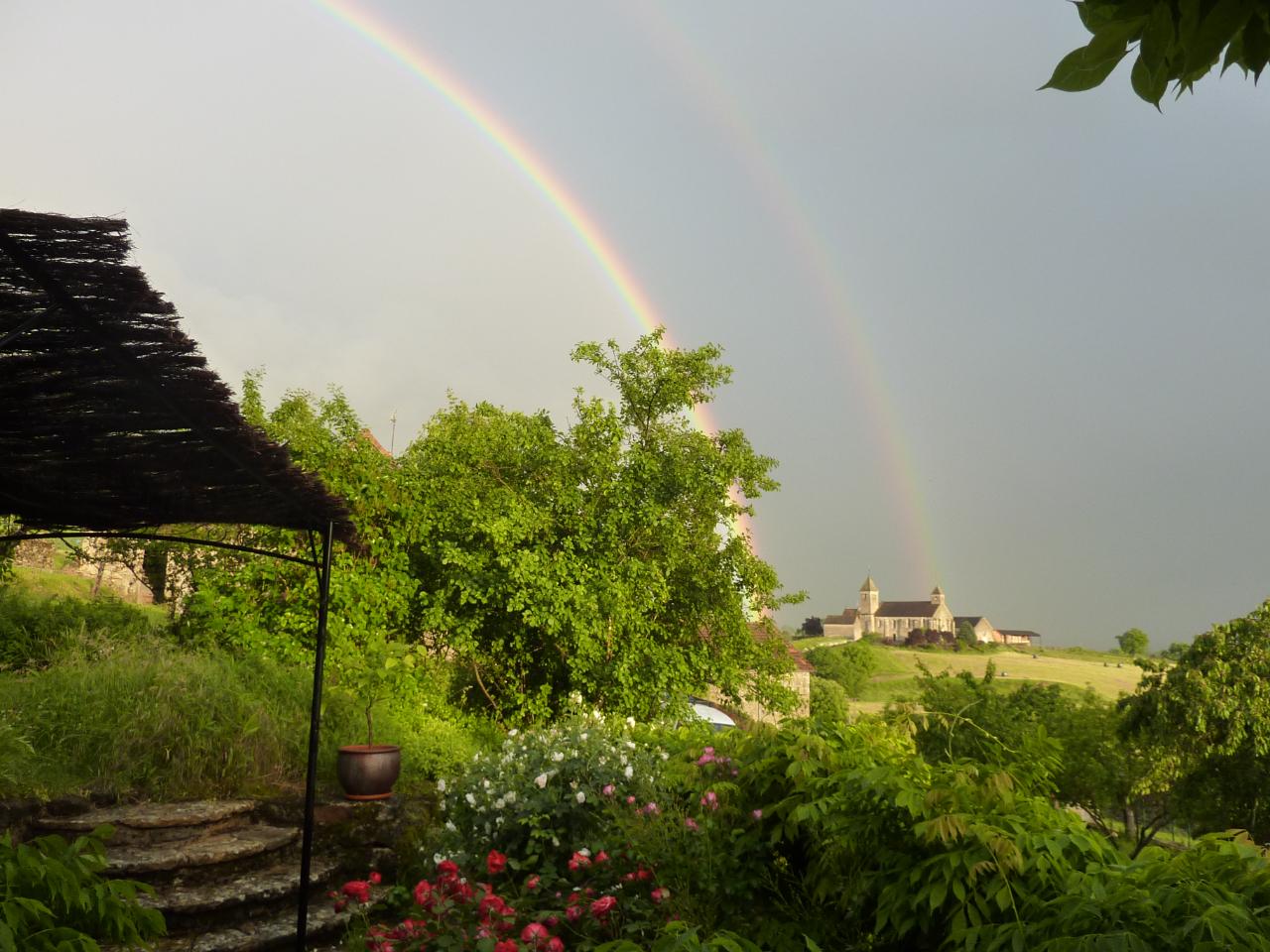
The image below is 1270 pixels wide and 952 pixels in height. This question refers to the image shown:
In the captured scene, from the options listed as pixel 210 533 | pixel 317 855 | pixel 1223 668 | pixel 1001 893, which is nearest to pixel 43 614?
pixel 210 533

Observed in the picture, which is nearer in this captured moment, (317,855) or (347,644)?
(317,855)

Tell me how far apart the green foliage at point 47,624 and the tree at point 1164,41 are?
1064 cm

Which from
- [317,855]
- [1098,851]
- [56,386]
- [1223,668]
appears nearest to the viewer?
[1098,851]

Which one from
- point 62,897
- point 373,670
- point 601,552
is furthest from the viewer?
point 601,552

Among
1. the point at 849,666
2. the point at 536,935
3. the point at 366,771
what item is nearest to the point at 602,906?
the point at 536,935

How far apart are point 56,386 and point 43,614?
25.4 feet

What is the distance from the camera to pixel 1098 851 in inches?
123

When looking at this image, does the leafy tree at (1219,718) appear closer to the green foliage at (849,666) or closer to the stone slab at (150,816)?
the stone slab at (150,816)

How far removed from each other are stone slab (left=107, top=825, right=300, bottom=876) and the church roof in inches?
5268

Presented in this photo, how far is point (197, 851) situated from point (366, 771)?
153 cm

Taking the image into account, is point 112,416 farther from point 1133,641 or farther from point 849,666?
point 1133,641

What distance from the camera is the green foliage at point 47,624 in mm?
9516

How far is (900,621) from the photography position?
5246 inches

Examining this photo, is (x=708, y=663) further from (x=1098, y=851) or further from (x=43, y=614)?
(x=1098, y=851)
